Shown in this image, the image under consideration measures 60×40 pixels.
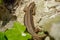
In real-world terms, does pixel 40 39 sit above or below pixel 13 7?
below

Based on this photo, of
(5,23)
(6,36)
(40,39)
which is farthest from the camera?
(5,23)

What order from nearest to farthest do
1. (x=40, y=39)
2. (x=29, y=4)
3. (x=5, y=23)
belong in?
(x=40, y=39), (x=5, y=23), (x=29, y=4)

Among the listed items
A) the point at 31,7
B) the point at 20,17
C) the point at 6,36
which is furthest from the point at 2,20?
→ the point at 6,36

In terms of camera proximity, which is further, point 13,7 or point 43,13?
point 13,7

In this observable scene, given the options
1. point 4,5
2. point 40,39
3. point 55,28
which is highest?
point 4,5

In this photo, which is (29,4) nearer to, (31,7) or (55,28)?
(31,7)

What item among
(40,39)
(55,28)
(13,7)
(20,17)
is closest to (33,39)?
(40,39)
